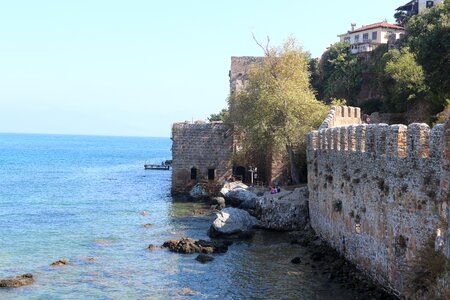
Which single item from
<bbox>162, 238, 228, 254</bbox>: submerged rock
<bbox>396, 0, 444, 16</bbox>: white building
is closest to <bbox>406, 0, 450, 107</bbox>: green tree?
<bbox>162, 238, 228, 254</bbox>: submerged rock

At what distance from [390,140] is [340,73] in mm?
40269

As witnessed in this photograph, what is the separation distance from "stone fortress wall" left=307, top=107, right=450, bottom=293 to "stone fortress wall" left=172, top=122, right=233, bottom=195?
21066mm

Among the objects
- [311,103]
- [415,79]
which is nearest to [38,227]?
[311,103]

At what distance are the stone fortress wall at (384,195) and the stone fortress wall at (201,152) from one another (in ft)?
69.1

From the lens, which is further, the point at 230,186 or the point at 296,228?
the point at 230,186

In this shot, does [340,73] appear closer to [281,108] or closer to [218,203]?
[281,108]

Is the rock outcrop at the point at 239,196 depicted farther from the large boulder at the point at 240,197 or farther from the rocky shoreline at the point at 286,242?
the rocky shoreline at the point at 286,242

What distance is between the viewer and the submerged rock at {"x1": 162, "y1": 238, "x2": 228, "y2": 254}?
25547mm

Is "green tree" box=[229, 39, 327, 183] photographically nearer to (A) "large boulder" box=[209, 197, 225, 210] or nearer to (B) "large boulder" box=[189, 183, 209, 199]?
(A) "large boulder" box=[209, 197, 225, 210]

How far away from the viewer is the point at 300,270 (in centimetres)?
2180

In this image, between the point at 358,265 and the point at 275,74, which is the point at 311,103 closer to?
the point at 275,74

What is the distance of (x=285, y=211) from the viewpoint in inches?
1196

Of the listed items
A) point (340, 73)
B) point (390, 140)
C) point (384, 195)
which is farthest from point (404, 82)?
point (390, 140)

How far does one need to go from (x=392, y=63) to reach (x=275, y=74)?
9.04 meters
